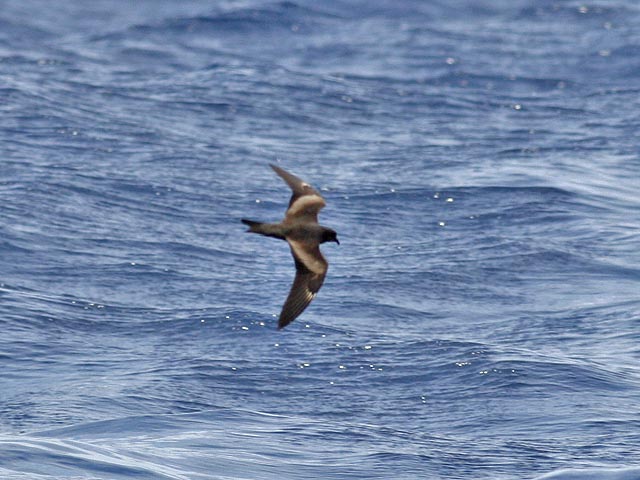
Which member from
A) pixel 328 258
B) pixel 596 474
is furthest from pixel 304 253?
pixel 328 258

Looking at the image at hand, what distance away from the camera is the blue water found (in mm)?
12688

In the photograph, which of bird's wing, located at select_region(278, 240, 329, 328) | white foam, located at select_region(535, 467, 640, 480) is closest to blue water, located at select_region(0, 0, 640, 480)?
white foam, located at select_region(535, 467, 640, 480)

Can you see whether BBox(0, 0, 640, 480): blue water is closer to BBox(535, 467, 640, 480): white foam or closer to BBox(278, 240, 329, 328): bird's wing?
BBox(535, 467, 640, 480): white foam

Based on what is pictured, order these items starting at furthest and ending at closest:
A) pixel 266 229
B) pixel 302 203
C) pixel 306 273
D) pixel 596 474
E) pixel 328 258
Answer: pixel 328 258 → pixel 596 474 → pixel 302 203 → pixel 306 273 → pixel 266 229

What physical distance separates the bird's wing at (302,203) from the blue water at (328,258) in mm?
2395

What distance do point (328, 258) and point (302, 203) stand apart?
22.9ft

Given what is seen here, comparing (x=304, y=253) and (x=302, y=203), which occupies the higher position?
(x=302, y=203)

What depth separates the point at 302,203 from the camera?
10.5 m

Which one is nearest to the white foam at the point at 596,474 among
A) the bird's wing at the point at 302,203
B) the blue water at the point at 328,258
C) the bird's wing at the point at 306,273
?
the blue water at the point at 328,258

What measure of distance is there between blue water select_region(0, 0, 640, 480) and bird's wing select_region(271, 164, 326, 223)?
2.40m

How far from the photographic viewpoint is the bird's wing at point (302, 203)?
1036 cm

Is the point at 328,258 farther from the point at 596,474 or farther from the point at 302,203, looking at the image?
the point at 302,203

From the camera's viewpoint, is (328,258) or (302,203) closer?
(302,203)

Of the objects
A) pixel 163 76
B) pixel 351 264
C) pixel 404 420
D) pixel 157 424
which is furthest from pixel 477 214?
pixel 163 76
